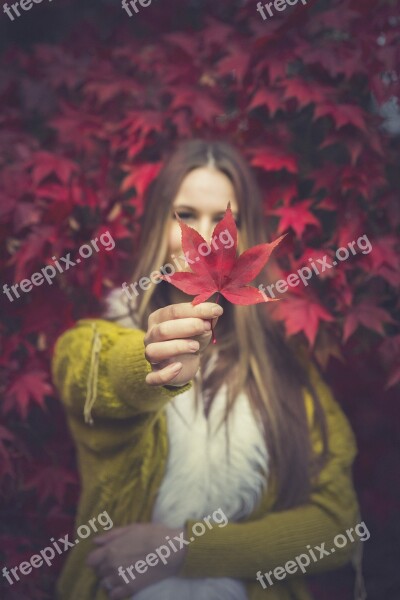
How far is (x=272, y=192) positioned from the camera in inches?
62.1

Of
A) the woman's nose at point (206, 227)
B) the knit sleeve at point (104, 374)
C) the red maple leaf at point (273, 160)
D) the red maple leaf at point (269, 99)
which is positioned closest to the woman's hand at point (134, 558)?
the knit sleeve at point (104, 374)

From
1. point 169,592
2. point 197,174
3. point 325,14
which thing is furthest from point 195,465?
point 325,14

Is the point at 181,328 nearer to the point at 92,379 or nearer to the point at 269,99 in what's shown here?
the point at 92,379

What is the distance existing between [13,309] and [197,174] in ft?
1.69

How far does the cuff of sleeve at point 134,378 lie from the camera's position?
0.98 meters

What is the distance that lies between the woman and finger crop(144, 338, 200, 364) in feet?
0.81

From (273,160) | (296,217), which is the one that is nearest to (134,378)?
(296,217)

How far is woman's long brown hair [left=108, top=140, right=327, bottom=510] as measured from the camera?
4.34 ft

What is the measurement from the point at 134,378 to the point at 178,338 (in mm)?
233

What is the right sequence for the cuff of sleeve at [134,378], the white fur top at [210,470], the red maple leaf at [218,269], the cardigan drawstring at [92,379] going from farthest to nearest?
the white fur top at [210,470] < the cardigan drawstring at [92,379] < the cuff of sleeve at [134,378] < the red maple leaf at [218,269]

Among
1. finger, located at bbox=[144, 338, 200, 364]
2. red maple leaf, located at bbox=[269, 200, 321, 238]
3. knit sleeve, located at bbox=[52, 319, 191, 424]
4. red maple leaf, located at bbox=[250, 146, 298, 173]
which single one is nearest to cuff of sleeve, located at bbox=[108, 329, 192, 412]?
knit sleeve, located at bbox=[52, 319, 191, 424]

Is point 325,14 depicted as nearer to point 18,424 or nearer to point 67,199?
point 67,199

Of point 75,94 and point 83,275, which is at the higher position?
point 75,94

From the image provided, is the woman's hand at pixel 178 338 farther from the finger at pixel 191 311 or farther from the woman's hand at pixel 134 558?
the woman's hand at pixel 134 558
